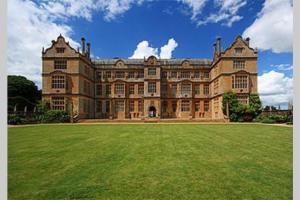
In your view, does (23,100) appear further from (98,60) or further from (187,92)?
(187,92)

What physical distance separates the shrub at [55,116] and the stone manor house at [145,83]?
3.96 ft

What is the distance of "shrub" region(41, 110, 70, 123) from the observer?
26484mm

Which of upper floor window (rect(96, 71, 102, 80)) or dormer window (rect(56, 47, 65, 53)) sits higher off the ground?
dormer window (rect(56, 47, 65, 53))

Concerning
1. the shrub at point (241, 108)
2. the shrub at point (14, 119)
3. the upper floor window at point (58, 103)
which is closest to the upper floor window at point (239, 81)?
the shrub at point (241, 108)

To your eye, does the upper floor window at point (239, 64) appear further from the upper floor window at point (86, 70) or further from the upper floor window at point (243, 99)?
the upper floor window at point (86, 70)

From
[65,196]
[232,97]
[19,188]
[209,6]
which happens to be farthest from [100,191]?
[232,97]

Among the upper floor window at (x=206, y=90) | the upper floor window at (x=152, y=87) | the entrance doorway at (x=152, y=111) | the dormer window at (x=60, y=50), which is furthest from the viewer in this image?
the upper floor window at (x=206, y=90)

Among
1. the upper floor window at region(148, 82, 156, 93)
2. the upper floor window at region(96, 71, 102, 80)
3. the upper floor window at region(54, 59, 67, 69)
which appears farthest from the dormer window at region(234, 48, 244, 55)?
the upper floor window at region(54, 59, 67, 69)

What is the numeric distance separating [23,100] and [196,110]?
102 feet

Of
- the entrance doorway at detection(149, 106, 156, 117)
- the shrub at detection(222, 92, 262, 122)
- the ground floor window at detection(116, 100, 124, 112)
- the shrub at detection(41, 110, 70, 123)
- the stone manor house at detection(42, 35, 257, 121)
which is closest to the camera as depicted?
the shrub at detection(41, 110, 70, 123)

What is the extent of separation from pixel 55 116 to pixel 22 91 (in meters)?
20.0

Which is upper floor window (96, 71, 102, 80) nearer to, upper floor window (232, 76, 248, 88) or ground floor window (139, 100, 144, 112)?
ground floor window (139, 100, 144, 112)

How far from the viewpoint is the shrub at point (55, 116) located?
26484 millimetres

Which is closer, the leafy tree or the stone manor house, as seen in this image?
the stone manor house
